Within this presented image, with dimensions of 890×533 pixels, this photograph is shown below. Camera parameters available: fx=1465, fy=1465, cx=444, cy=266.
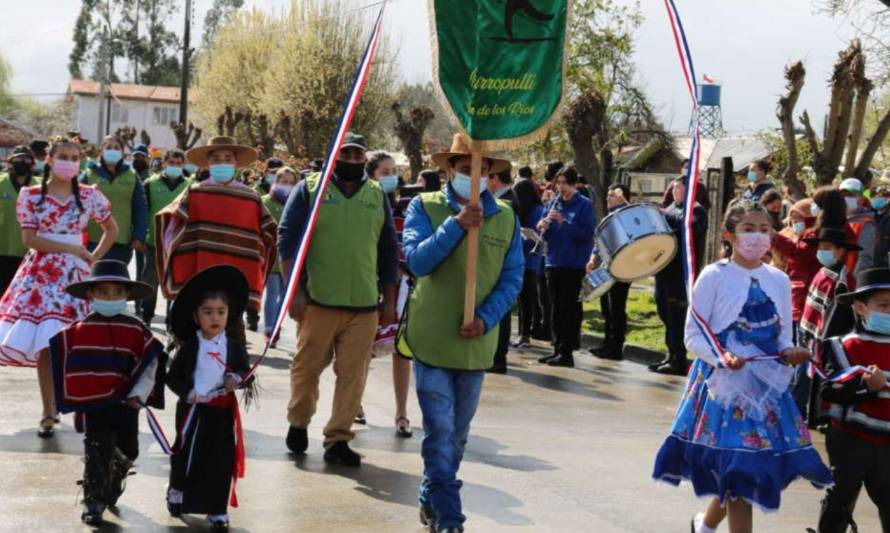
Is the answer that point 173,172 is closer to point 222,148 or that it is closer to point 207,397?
point 222,148

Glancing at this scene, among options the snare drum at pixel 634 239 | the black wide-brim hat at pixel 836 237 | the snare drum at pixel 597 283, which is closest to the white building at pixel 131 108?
the snare drum at pixel 597 283

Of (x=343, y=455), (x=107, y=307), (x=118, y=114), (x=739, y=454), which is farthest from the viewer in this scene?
(x=118, y=114)

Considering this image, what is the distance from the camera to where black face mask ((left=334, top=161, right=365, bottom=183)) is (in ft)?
29.3

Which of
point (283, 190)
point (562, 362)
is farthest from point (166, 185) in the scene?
point (562, 362)

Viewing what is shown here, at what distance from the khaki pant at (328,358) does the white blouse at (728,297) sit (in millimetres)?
2815

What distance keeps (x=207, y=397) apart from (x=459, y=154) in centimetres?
175

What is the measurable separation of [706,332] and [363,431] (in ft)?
13.3

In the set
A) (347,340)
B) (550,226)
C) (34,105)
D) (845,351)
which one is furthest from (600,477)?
(34,105)

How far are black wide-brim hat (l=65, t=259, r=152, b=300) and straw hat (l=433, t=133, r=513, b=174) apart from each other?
169 centimetres

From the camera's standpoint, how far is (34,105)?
13062 centimetres

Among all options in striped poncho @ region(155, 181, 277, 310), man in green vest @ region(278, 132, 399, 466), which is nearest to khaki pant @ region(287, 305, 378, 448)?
man in green vest @ region(278, 132, 399, 466)

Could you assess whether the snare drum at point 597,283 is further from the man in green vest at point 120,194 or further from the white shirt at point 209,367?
the white shirt at point 209,367

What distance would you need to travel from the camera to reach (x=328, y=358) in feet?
29.7

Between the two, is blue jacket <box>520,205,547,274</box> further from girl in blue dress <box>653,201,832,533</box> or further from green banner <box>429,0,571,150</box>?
girl in blue dress <box>653,201,832,533</box>
